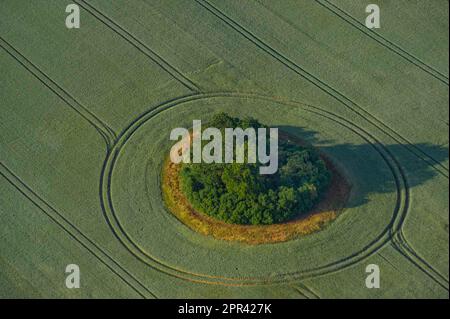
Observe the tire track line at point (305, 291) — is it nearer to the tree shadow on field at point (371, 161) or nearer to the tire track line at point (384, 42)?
the tree shadow on field at point (371, 161)

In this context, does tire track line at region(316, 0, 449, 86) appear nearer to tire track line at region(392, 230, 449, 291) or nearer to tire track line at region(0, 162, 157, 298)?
tire track line at region(392, 230, 449, 291)

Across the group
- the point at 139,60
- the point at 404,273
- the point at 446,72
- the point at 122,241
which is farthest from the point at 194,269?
the point at 446,72

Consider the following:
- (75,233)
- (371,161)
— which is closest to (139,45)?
(75,233)

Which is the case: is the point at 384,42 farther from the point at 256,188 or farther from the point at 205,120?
the point at 256,188

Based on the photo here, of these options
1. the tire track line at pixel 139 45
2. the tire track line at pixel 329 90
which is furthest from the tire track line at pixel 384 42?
the tire track line at pixel 139 45

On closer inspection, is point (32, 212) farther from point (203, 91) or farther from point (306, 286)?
point (306, 286)
